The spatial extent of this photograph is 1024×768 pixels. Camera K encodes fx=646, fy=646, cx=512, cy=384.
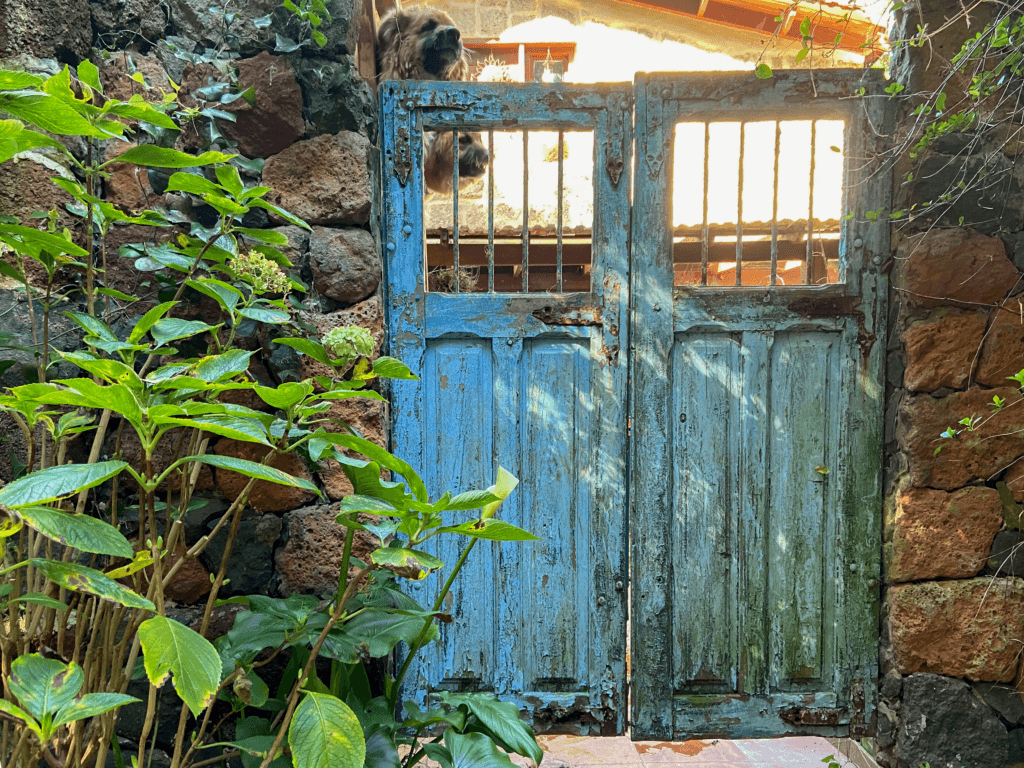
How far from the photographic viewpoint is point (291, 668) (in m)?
1.57

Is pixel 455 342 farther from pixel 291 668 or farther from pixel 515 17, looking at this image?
pixel 515 17

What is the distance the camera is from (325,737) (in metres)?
0.97

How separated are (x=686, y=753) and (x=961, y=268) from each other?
1.80 metres

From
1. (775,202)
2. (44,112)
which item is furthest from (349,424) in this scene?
(775,202)

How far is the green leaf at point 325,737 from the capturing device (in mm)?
951

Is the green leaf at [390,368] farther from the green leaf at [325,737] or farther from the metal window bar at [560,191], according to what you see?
→ the metal window bar at [560,191]

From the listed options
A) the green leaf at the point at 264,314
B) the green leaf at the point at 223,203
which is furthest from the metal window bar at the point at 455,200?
the green leaf at the point at 223,203

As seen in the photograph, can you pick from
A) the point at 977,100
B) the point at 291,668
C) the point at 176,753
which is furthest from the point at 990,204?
the point at 176,753

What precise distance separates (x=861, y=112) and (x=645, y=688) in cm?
198

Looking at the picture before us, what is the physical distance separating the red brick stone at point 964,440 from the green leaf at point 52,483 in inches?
83.2

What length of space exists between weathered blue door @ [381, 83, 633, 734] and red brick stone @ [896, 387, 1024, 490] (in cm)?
91

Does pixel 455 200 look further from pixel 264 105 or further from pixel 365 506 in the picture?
pixel 365 506

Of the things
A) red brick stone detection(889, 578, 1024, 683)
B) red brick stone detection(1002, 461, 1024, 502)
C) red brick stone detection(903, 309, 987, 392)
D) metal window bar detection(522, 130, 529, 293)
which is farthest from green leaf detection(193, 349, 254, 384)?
red brick stone detection(1002, 461, 1024, 502)

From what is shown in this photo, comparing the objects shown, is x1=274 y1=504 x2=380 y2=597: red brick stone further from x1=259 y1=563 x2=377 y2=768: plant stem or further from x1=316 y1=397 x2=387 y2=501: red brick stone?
x1=259 y1=563 x2=377 y2=768: plant stem
